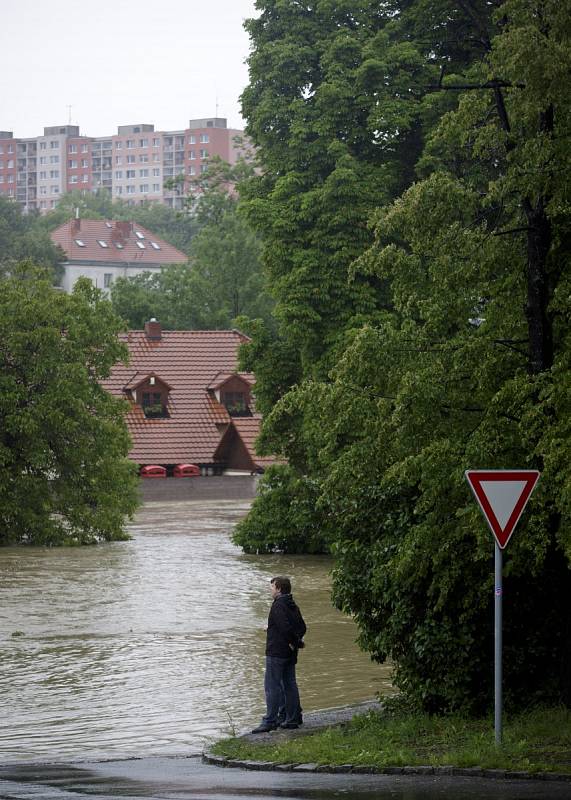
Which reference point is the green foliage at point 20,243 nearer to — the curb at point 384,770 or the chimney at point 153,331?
the chimney at point 153,331

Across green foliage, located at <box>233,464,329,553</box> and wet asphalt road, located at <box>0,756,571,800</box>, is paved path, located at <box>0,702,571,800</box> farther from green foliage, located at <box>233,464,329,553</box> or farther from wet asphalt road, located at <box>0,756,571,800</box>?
green foliage, located at <box>233,464,329,553</box>

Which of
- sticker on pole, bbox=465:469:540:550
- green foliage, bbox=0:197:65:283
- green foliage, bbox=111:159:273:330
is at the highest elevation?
green foliage, bbox=0:197:65:283

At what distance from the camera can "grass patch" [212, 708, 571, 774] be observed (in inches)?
479

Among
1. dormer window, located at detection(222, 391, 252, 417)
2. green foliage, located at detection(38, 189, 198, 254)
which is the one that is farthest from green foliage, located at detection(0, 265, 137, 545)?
green foliage, located at detection(38, 189, 198, 254)

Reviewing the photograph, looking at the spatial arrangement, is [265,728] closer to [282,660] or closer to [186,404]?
[282,660]

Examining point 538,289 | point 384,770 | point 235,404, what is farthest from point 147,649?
point 235,404

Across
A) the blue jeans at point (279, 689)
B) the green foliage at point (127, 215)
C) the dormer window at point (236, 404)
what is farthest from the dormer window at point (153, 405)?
the green foliage at point (127, 215)

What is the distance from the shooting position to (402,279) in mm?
15961

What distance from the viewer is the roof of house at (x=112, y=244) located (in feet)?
453

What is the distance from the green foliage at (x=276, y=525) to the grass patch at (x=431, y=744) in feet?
76.5

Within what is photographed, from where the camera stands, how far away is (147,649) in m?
23.3

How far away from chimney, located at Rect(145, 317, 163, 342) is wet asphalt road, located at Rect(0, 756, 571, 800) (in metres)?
51.9

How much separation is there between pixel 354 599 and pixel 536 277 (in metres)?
3.72

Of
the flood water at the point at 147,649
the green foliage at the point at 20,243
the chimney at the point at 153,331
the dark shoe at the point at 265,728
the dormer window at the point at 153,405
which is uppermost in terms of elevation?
the green foliage at the point at 20,243
